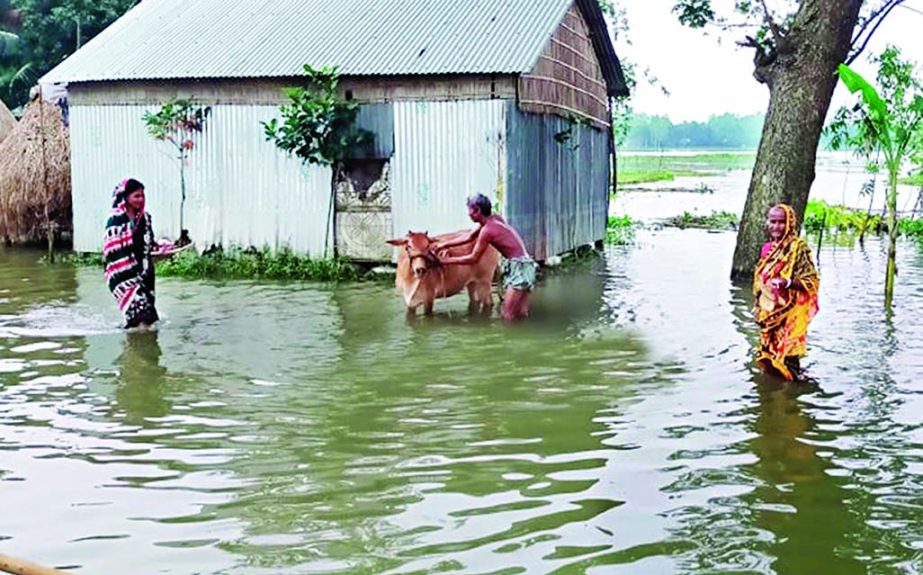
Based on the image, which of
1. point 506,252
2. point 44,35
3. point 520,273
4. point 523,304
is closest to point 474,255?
point 506,252

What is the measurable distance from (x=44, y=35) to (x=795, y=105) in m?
21.0

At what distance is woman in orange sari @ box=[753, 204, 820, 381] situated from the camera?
8352 mm

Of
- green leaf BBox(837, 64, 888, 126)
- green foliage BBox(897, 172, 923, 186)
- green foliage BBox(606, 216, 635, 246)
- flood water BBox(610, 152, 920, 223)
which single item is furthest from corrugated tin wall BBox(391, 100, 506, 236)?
flood water BBox(610, 152, 920, 223)

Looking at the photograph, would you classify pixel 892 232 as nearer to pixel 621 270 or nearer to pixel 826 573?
pixel 621 270

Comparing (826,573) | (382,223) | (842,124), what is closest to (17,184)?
(382,223)

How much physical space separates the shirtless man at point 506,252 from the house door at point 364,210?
13.5 feet

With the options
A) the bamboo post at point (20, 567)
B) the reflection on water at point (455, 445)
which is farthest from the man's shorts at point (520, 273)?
the bamboo post at point (20, 567)

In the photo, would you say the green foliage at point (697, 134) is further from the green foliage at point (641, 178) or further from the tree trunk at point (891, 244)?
the tree trunk at point (891, 244)

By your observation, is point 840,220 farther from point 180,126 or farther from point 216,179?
point 180,126

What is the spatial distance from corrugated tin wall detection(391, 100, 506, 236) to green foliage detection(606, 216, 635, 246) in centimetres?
755

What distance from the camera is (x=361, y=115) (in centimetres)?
1549

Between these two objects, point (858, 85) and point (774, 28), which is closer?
point (858, 85)

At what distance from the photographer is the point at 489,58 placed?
14.7 metres

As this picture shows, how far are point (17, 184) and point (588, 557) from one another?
17.5 meters
